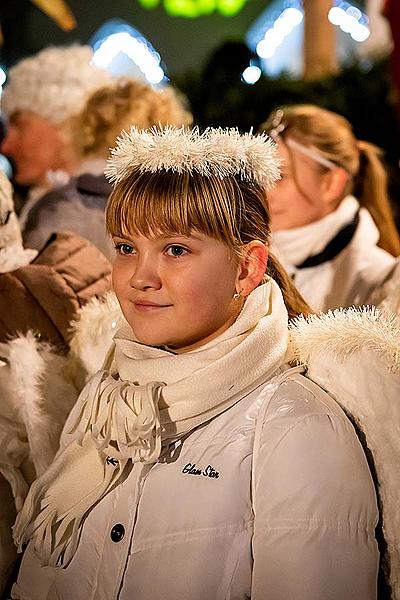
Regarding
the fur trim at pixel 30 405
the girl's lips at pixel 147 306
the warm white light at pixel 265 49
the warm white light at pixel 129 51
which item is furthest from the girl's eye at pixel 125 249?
the warm white light at pixel 265 49

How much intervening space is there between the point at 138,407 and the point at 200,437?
12 centimetres

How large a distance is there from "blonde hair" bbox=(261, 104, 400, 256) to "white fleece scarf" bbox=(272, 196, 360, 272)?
0.38 ft

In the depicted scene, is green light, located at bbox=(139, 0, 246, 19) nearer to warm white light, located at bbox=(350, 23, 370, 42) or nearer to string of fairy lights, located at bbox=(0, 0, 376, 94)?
string of fairy lights, located at bbox=(0, 0, 376, 94)

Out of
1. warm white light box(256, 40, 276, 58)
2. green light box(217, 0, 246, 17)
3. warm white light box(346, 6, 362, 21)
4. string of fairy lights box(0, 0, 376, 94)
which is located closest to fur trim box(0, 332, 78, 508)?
string of fairy lights box(0, 0, 376, 94)

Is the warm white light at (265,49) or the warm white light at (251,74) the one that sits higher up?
the warm white light at (251,74)

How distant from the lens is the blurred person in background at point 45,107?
3.83m

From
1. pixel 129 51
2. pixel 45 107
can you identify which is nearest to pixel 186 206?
pixel 45 107

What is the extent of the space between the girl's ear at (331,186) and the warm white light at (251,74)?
2348mm

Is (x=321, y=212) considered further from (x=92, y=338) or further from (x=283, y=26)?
(x=283, y=26)

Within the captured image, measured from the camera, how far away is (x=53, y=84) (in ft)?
12.8

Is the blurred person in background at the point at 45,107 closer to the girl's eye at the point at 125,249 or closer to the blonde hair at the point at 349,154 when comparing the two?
the blonde hair at the point at 349,154

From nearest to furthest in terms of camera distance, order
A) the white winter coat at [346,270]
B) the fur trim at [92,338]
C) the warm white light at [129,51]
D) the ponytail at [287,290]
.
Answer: the ponytail at [287,290]
the fur trim at [92,338]
the white winter coat at [346,270]
the warm white light at [129,51]

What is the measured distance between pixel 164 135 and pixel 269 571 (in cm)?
78

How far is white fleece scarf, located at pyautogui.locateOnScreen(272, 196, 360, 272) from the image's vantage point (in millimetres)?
2967
